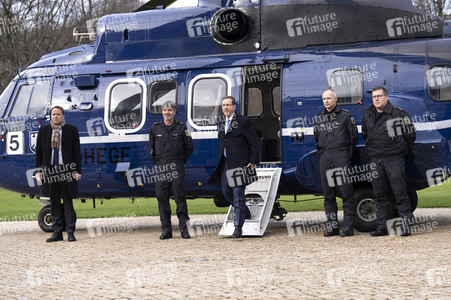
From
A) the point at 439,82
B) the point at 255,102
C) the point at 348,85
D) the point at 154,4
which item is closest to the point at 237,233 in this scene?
the point at 348,85

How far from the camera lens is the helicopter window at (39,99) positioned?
519 inches

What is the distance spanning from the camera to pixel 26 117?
13242 mm

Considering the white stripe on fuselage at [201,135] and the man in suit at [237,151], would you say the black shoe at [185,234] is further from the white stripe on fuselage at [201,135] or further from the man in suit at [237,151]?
the white stripe on fuselage at [201,135]

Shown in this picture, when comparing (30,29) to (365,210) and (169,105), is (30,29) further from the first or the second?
(365,210)

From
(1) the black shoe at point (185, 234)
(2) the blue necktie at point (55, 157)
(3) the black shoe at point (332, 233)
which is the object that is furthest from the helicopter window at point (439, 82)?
(2) the blue necktie at point (55, 157)

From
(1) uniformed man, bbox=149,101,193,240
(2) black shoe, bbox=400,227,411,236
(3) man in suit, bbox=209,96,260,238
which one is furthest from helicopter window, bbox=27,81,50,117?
(2) black shoe, bbox=400,227,411,236

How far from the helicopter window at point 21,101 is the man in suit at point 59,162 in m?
1.91

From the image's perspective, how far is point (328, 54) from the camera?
1177 cm

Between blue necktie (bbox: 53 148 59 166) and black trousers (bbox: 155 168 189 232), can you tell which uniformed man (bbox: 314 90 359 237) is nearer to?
black trousers (bbox: 155 168 189 232)

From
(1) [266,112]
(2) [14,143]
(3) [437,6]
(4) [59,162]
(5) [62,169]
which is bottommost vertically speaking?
(5) [62,169]

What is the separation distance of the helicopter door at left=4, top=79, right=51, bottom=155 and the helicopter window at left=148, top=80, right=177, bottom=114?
207 cm

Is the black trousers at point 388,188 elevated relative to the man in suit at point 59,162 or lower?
lower

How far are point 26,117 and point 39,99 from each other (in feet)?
1.32

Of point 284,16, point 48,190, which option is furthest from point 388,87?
point 48,190
